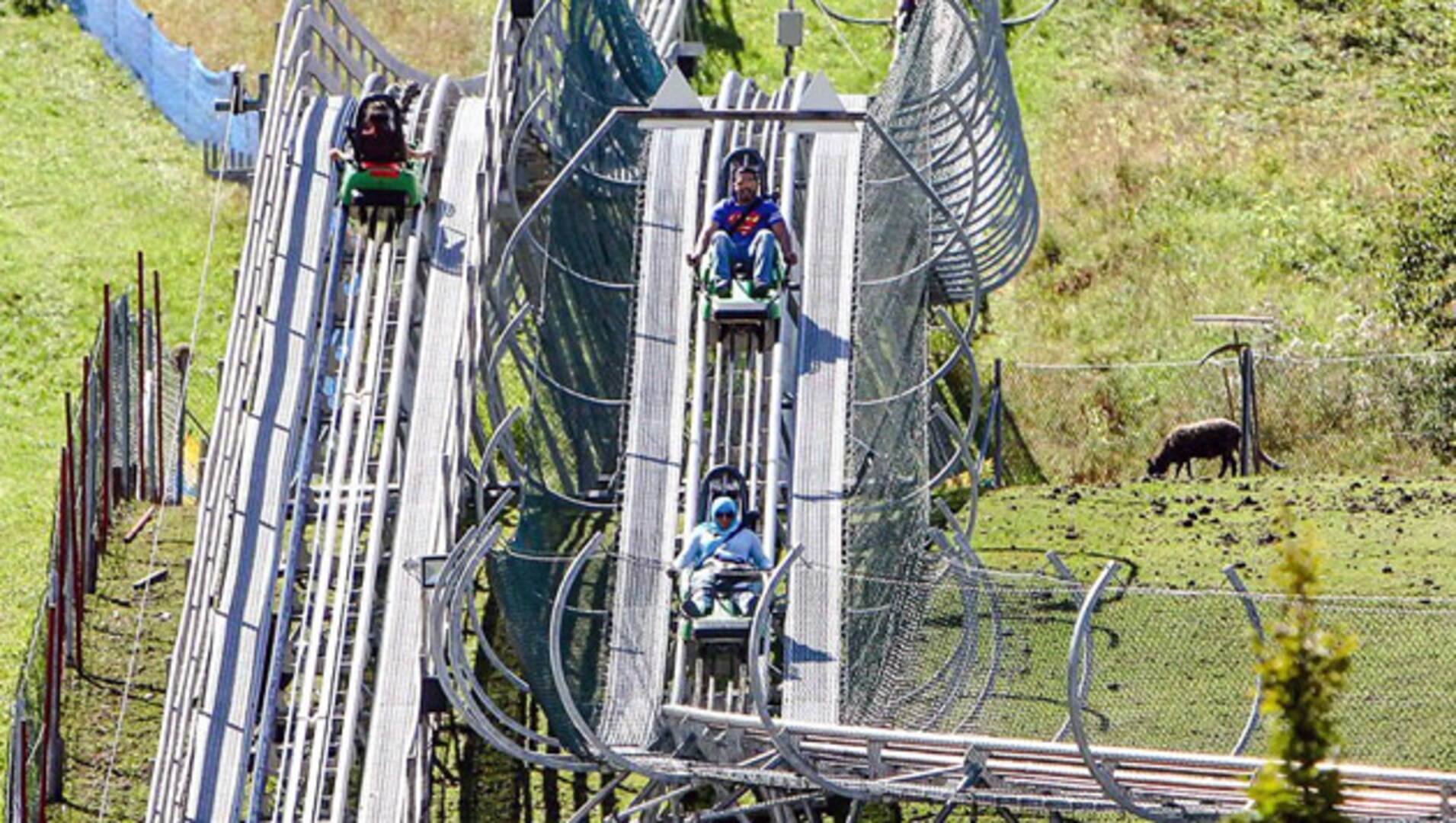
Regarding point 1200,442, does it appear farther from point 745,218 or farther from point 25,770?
point 25,770

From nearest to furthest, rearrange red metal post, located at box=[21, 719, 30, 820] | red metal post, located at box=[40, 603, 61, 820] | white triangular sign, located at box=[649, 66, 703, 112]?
red metal post, located at box=[21, 719, 30, 820] → white triangular sign, located at box=[649, 66, 703, 112] → red metal post, located at box=[40, 603, 61, 820]

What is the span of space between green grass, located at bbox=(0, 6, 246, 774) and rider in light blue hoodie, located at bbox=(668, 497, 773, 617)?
948 cm

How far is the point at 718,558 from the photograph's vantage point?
25891 mm

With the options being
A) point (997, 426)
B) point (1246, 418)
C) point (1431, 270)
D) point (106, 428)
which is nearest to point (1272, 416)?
point (1246, 418)

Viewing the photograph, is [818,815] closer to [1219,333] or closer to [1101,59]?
[1219,333]

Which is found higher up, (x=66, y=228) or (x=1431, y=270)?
(x=66, y=228)

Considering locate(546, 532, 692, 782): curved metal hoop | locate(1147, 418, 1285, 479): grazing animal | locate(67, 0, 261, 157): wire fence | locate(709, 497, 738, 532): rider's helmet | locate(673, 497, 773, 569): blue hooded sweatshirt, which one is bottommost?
locate(546, 532, 692, 782): curved metal hoop

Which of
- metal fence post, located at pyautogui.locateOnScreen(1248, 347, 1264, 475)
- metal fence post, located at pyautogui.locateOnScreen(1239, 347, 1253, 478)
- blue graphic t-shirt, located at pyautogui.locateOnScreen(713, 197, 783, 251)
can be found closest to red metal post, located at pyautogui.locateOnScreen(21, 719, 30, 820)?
blue graphic t-shirt, located at pyautogui.locateOnScreen(713, 197, 783, 251)

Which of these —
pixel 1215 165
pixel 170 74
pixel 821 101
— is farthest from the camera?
pixel 170 74

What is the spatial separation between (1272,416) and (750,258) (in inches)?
340

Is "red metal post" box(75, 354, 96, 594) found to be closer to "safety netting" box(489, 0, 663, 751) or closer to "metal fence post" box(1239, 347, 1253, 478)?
"safety netting" box(489, 0, 663, 751)

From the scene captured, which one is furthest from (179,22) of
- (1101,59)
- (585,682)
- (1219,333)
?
(585,682)

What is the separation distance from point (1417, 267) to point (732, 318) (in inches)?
414

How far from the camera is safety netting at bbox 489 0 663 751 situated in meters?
25.1
